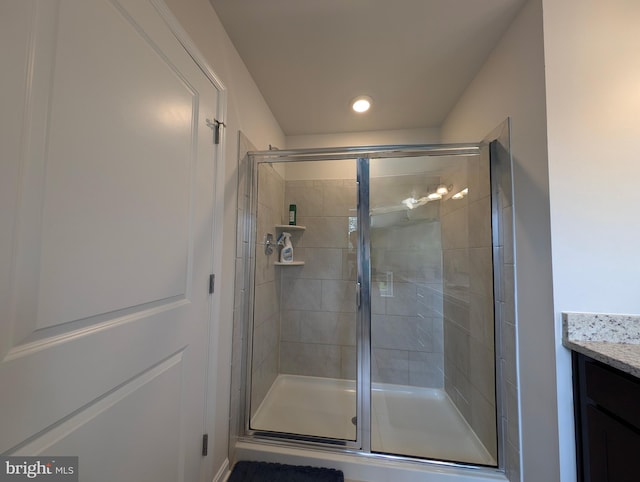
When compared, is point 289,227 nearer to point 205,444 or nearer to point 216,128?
point 216,128

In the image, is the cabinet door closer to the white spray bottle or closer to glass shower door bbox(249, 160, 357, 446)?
glass shower door bbox(249, 160, 357, 446)

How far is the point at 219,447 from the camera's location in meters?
1.28

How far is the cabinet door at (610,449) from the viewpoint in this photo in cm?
75

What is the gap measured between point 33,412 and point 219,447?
3.43 ft

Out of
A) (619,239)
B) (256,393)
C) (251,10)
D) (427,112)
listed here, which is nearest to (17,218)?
(251,10)

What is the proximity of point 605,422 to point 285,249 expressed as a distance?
6.43 ft

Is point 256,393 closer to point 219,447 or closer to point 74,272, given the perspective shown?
point 219,447

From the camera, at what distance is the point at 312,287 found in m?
2.31

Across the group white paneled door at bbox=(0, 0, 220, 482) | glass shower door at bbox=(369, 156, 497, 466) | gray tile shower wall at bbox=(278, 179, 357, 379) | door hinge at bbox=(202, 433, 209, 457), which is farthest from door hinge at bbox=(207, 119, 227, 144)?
door hinge at bbox=(202, 433, 209, 457)

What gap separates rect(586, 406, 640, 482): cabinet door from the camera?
755mm

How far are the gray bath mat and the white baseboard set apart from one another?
0.09 feet

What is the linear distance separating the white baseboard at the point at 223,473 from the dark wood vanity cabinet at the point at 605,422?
155 cm

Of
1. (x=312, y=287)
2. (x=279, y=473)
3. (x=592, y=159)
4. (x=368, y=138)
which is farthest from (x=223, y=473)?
(x=368, y=138)

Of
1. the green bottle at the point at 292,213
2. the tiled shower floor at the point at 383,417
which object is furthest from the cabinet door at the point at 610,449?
the green bottle at the point at 292,213
